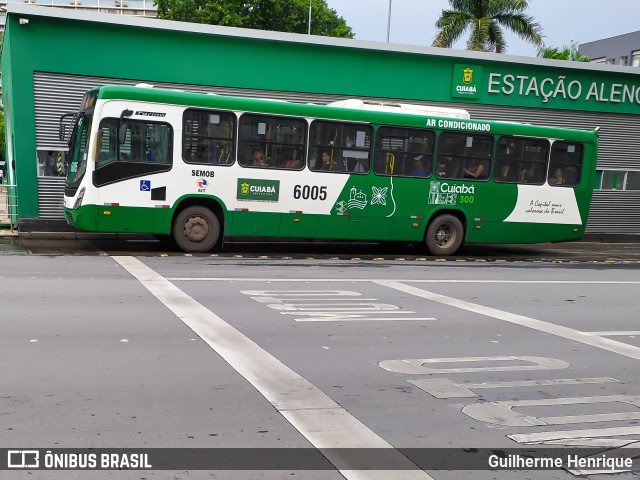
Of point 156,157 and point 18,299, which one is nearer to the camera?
point 18,299

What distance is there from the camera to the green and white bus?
1466 cm

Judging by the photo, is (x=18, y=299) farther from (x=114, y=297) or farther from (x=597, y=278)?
(x=597, y=278)

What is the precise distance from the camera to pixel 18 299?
9000mm

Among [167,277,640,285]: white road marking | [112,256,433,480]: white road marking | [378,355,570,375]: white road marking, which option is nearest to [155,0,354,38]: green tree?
[167,277,640,285]: white road marking

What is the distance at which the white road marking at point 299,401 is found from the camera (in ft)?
14.7

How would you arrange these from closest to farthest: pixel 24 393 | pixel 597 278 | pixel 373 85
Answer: pixel 24 393
pixel 597 278
pixel 373 85

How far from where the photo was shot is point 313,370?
651cm

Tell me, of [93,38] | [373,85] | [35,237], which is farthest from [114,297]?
[373,85]

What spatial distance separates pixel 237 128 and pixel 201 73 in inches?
208

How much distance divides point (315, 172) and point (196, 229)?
2935 millimetres

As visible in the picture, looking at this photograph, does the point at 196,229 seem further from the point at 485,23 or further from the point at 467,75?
the point at 485,23

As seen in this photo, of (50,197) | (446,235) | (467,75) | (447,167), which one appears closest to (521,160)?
(447,167)

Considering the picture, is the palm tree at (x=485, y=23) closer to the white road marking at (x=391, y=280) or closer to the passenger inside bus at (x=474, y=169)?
the passenger inside bus at (x=474, y=169)

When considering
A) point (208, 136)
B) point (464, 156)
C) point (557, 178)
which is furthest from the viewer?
point (557, 178)
